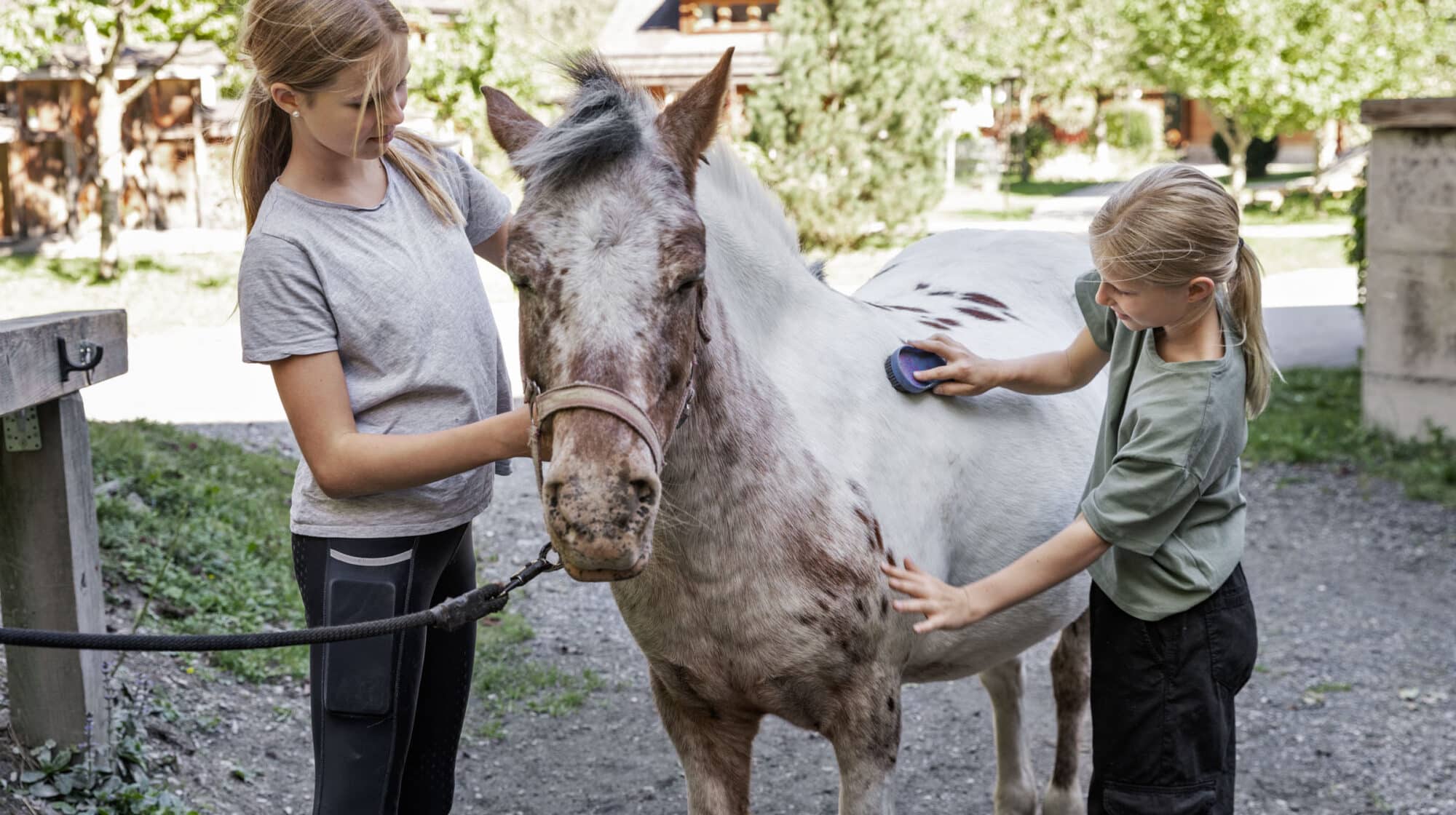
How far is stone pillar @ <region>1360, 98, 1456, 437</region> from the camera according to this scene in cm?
678

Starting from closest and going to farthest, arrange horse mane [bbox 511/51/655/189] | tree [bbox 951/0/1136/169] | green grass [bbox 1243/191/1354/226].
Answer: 1. horse mane [bbox 511/51/655/189]
2. green grass [bbox 1243/191/1354/226]
3. tree [bbox 951/0/1136/169]

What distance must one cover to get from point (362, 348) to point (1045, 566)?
1.18 metres

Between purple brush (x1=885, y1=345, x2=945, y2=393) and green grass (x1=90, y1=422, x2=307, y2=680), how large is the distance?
2259 millimetres

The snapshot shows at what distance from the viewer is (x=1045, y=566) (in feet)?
6.81

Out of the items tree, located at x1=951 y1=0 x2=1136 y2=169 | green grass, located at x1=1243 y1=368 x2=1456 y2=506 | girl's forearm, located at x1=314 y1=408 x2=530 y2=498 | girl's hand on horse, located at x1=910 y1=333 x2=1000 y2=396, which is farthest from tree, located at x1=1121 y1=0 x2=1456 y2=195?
girl's forearm, located at x1=314 y1=408 x2=530 y2=498

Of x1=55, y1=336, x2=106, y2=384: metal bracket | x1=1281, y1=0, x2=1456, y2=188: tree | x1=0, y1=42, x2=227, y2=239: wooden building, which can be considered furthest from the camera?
x1=0, y1=42, x2=227, y2=239: wooden building

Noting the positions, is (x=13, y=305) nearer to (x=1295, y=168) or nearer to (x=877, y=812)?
(x=877, y=812)

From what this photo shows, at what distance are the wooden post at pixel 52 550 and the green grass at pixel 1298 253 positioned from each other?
536 inches

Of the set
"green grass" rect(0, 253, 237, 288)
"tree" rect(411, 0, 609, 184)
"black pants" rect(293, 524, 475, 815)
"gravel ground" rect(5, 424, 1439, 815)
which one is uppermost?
"tree" rect(411, 0, 609, 184)

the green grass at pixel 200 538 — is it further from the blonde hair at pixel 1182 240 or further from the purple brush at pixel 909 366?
the blonde hair at pixel 1182 240

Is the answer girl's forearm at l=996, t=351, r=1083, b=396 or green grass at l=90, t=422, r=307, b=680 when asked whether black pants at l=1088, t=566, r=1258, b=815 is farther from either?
green grass at l=90, t=422, r=307, b=680

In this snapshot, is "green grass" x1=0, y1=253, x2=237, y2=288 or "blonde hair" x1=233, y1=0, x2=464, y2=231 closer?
"blonde hair" x1=233, y1=0, x2=464, y2=231

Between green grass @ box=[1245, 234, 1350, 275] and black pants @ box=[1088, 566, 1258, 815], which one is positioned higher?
black pants @ box=[1088, 566, 1258, 815]

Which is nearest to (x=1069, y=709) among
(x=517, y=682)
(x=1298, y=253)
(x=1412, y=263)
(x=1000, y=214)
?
(x=517, y=682)
